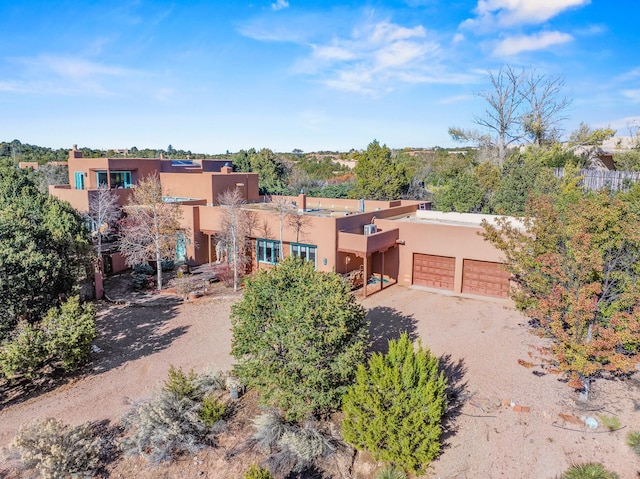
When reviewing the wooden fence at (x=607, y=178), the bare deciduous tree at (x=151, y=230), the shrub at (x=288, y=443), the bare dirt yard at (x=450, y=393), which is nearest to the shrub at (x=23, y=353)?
the bare dirt yard at (x=450, y=393)

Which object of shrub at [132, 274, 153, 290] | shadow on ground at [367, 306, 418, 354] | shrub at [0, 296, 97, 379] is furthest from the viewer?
shrub at [132, 274, 153, 290]

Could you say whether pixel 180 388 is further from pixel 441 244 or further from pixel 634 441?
pixel 441 244

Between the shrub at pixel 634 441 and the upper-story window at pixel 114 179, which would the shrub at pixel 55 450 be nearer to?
the shrub at pixel 634 441

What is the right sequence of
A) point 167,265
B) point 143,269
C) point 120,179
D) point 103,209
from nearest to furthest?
1. point 143,269
2. point 167,265
3. point 103,209
4. point 120,179

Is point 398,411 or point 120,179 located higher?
point 120,179

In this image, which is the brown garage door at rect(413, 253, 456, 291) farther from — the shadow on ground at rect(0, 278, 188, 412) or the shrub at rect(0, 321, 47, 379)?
the shrub at rect(0, 321, 47, 379)

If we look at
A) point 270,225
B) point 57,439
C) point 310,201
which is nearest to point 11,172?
point 270,225

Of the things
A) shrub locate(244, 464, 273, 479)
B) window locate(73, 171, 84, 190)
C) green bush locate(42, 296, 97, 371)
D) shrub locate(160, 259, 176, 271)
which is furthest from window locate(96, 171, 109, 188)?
shrub locate(244, 464, 273, 479)

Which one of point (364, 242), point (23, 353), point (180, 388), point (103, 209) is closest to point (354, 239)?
point (364, 242)
